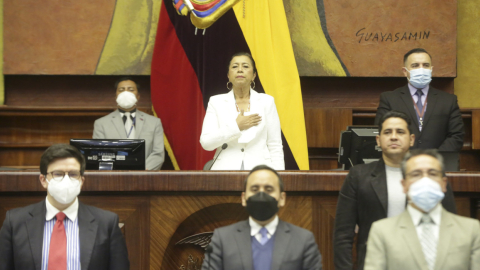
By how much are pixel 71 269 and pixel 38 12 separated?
3498 mm

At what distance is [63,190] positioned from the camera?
97.5 inches

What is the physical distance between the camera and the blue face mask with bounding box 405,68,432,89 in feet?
12.6

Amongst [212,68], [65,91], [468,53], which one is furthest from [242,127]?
[468,53]

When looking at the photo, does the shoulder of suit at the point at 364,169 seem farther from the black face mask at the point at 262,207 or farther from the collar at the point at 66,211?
the collar at the point at 66,211

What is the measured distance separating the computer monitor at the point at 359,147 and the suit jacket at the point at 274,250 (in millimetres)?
1224

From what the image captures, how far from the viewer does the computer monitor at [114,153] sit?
11.3 ft

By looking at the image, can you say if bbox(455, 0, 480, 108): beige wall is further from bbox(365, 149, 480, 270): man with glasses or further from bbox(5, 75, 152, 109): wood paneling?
bbox(365, 149, 480, 270): man with glasses

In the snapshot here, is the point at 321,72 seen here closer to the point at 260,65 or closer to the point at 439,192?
the point at 260,65

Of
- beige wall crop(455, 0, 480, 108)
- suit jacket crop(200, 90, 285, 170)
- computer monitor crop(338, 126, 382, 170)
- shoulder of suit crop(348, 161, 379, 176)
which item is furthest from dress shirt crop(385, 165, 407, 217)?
beige wall crop(455, 0, 480, 108)

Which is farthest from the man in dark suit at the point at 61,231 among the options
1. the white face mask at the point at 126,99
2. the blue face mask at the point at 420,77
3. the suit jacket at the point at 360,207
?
the blue face mask at the point at 420,77

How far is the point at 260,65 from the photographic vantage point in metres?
4.78

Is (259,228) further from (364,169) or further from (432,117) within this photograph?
(432,117)

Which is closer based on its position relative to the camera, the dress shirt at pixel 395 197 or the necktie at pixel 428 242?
the necktie at pixel 428 242

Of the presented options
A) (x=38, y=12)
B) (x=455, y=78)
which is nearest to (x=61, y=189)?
(x=38, y=12)
